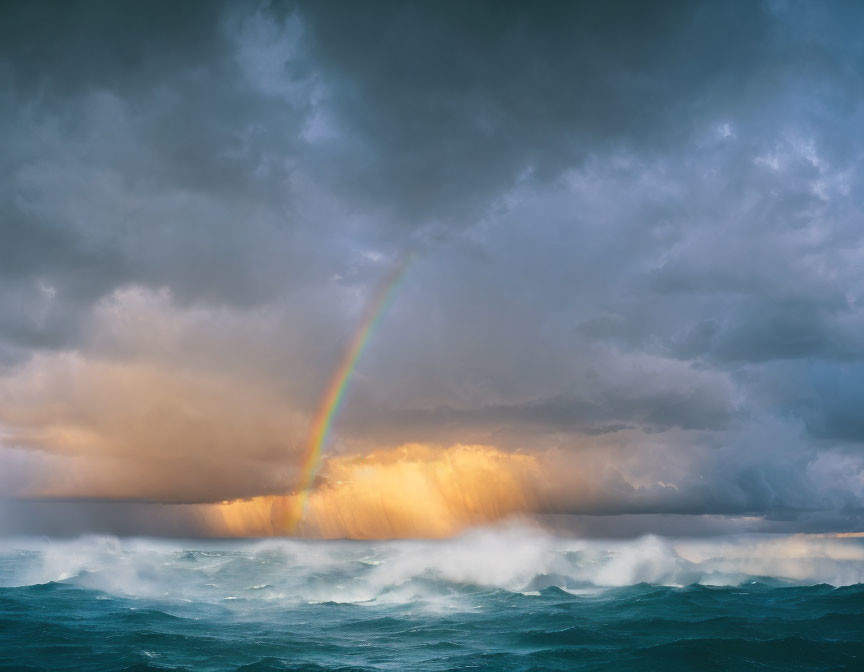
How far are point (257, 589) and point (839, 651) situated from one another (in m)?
70.7

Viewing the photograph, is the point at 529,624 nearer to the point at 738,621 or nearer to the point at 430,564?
the point at 738,621

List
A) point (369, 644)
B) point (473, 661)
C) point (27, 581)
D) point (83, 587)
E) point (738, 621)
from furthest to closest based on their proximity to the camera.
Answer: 1. point (27, 581)
2. point (83, 587)
3. point (738, 621)
4. point (369, 644)
5. point (473, 661)

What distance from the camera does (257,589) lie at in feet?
281

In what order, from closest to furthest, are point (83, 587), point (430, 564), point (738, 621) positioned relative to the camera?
point (738, 621) → point (83, 587) → point (430, 564)

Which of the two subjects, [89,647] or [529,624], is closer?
Answer: [89,647]

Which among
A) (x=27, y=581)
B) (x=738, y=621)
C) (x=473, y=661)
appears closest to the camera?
(x=473, y=661)

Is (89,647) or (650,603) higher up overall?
(89,647)

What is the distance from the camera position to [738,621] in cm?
4975

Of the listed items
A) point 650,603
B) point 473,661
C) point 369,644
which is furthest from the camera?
point 650,603

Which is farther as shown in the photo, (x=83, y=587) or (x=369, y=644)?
(x=83, y=587)

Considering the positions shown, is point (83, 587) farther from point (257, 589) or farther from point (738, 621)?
point (738, 621)

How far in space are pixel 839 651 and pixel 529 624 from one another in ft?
75.6

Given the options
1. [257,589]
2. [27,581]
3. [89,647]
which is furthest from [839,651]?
[27,581]

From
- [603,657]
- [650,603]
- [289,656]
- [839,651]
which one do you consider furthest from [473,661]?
[650,603]
